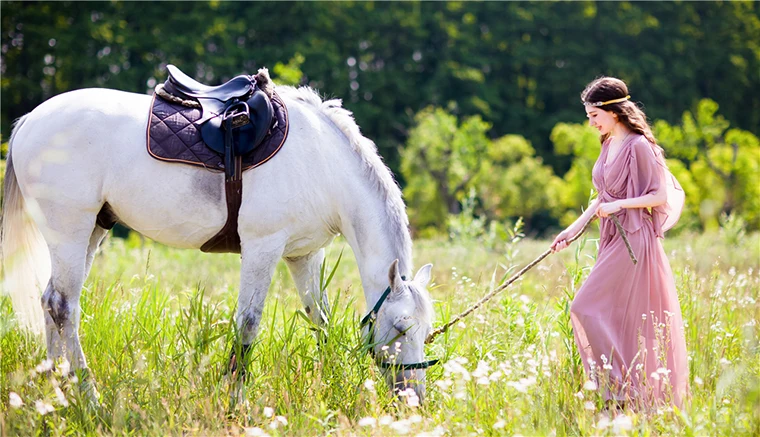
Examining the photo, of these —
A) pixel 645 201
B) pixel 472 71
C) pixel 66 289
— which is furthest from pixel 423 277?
pixel 472 71

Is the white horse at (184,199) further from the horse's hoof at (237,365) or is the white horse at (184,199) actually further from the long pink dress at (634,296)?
the long pink dress at (634,296)

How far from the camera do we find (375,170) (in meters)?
4.21

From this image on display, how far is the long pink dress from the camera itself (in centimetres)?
390

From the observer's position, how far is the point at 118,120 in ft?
14.1

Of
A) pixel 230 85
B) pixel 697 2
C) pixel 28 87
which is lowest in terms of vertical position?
pixel 28 87

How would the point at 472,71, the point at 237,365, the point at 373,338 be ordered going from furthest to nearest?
the point at 472,71
the point at 373,338
the point at 237,365

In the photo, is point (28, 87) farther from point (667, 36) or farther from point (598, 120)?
point (667, 36)

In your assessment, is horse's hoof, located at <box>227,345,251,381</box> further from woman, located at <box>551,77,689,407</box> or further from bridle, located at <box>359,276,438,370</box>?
woman, located at <box>551,77,689,407</box>

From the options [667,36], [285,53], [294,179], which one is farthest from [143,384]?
[667,36]

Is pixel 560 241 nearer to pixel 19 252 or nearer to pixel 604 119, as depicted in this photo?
pixel 604 119

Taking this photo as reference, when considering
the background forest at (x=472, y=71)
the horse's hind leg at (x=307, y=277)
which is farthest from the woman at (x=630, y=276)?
the background forest at (x=472, y=71)

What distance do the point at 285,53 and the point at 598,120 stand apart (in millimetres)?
25593

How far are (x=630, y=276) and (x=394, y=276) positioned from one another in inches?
51.4

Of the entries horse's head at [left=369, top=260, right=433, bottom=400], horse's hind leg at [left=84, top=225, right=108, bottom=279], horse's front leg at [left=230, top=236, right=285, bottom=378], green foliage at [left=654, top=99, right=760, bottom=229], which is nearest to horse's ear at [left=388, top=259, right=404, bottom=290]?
horse's head at [left=369, top=260, right=433, bottom=400]
